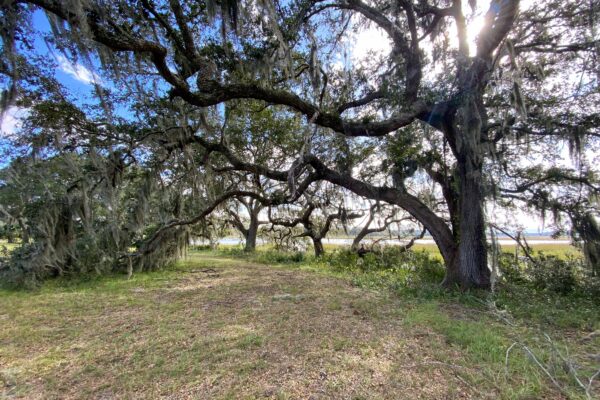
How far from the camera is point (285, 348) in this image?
Answer: 2.67 metres

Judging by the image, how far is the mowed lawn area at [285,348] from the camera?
2021mm

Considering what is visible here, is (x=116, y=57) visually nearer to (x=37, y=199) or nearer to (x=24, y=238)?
(x=37, y=199)

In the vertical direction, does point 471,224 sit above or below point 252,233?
above

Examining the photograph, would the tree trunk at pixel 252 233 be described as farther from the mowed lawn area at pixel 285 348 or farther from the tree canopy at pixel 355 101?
the mowed lawn area at pixel 285 348

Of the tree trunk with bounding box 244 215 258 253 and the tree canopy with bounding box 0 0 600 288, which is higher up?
the tree canopy with bounding box 0 0 600 288

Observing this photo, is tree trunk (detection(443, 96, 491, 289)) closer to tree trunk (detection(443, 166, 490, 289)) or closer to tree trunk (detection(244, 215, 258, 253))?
tree trunk (detection(443, 166, 490, 289))

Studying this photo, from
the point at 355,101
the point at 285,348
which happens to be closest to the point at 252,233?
the point at 355,101

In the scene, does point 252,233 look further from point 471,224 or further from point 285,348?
point 285,348

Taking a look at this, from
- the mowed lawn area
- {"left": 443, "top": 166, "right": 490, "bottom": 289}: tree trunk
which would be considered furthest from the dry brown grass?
{"left": 443, "top": 166, "right": 490, "bottom": 289}: tree trunk

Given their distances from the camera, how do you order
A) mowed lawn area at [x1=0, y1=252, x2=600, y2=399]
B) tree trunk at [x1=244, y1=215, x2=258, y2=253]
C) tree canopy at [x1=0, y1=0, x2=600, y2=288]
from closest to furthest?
mowed lawn area at [x1=0, y1=252, x2=600, y2=399] < tree canopy at [x1=0, y1=0, x2=600, y2=288] < tree trunk at [x1=244, y1=215, x2=258, y2=253]

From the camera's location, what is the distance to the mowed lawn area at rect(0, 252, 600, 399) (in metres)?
2.02

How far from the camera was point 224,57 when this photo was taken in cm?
487

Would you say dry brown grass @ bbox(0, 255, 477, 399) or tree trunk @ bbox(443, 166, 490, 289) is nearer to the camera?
dry brown grass @ bbox(0, 255, 477, 399)

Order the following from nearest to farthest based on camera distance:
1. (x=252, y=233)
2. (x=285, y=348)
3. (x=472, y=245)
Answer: (x=285, y=348) < (x=472, y=245) < (x=252, y=233)
